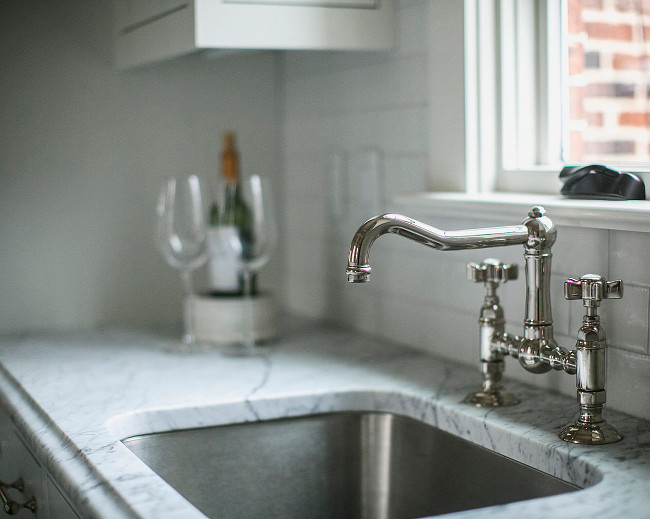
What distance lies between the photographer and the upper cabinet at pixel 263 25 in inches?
52.2

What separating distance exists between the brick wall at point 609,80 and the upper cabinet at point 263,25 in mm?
344

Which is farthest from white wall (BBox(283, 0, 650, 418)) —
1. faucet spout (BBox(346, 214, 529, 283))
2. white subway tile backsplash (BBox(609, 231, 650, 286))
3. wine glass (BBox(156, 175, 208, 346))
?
wine glass (BBox(156, 175, 208, 346))

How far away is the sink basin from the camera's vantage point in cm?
113

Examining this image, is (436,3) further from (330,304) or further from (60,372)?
(60,372)

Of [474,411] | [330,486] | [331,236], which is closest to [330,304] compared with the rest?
[331,236]

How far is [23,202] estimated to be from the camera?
1.70 metres

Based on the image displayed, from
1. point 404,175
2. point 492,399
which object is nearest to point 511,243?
point 492,399

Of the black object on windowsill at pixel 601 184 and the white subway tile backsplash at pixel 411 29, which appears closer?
the black object on windowsill at pixel 601 184

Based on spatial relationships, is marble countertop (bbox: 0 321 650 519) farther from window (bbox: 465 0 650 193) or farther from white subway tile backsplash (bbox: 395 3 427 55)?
white subway tile backsplash (bbox: 395 3 427 55)

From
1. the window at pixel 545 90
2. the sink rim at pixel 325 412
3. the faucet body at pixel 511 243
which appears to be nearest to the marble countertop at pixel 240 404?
the sink rim at pixel 325 412

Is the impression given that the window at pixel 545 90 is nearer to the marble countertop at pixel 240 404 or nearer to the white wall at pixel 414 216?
the white wall at pixel 414 216

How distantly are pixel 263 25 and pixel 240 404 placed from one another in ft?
1.95

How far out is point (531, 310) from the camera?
1066 millimetres

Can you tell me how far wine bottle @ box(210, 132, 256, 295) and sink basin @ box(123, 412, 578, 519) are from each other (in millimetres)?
465
